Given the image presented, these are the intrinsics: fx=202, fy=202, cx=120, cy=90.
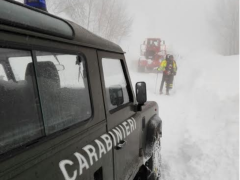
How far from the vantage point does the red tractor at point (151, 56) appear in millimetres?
17859

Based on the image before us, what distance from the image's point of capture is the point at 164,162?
12.6 ft

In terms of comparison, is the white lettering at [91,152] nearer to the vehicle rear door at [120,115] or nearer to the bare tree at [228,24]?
the vehicle rear door at [120,115]

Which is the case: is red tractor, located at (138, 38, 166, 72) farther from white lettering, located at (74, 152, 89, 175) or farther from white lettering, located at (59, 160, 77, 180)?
white lettering, located at (59, 160, 77, 180)

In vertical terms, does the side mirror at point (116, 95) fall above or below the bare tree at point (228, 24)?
below

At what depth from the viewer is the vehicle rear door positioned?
1.71m

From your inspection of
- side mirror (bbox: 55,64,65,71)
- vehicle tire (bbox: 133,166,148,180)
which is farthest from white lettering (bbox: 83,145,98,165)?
vehicle tire (bbox: 133,166,148,180)

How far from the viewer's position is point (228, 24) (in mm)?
44594

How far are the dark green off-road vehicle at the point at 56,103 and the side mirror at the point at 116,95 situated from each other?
11 mm

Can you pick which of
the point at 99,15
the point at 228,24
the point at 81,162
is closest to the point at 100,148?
the point at 81,162

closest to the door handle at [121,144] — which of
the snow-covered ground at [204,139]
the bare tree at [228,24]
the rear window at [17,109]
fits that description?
the rear window at [17,109]

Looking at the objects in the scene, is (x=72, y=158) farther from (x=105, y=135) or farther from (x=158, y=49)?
(x=158, y=49)

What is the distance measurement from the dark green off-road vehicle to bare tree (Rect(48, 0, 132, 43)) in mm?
20137

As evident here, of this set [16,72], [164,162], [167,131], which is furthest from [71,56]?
[167,131]

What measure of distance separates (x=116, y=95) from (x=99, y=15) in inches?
1052
